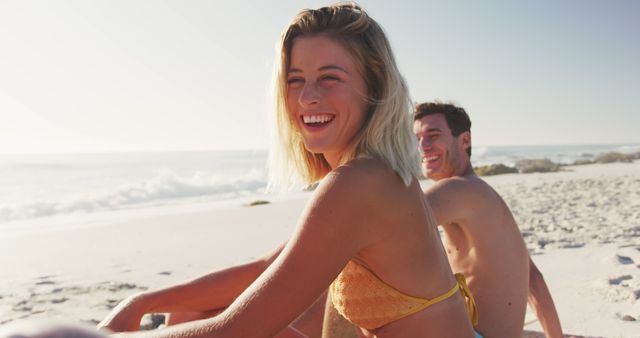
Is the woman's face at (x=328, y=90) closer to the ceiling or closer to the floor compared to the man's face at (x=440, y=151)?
closer to the ceiling

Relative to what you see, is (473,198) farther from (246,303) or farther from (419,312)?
(246,303)

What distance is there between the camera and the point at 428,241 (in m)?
1.83

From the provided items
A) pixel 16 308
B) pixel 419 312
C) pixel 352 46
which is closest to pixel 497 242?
pixel 419 312

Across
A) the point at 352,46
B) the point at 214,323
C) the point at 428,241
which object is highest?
the point at 352,46

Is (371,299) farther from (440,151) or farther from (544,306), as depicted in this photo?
(544,306)

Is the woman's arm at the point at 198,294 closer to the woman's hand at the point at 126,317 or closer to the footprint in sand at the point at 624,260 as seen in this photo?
the woman's hand at the point at 126,317

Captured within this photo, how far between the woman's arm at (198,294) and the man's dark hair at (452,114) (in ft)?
4.57

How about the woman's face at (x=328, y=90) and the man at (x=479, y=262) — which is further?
the man at (x=479, y=262)

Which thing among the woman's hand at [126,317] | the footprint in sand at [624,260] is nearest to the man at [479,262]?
the woman's hand at [126,317]

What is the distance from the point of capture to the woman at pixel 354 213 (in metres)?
1.65

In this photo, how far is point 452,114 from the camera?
3.44 m

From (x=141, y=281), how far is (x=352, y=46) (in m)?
4.60

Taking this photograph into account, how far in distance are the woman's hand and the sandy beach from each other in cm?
180

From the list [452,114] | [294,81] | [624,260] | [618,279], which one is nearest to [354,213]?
[294,81]
